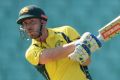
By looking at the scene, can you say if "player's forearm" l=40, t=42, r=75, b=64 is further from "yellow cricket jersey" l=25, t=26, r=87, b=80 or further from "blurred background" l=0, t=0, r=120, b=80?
"blurred background" l=0, t=0, r=120, b=80

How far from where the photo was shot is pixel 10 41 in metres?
7.92

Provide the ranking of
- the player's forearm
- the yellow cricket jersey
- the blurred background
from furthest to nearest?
the blurred background < the yellow cricket jersey < the player's forearm

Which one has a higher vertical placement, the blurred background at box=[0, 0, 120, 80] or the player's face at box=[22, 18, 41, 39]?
the blurred background at box=[0, 0, 120, 80]

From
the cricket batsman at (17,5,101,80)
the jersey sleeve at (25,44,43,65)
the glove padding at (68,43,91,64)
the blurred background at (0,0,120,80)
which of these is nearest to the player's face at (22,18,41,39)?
the cricket batsman at (17,5,101,80)

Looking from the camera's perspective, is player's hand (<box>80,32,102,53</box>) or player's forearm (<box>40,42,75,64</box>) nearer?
player's hand (<box>80,32,102,53</box>)

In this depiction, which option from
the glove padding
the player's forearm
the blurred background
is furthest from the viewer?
the blurred background

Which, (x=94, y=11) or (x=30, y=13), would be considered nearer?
(x=30, y=13)

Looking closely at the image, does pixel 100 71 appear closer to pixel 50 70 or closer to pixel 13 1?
pixel 13 1

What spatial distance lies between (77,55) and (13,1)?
3447 millimetres

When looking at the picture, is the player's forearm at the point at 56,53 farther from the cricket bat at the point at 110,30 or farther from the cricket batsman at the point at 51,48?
the cricket bat at the point at 110,30

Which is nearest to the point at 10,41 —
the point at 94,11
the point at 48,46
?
the point at 94,11

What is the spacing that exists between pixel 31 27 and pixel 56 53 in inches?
9.0

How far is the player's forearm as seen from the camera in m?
4.77

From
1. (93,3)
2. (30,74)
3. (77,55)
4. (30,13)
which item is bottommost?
(77,55)
